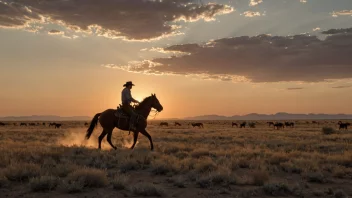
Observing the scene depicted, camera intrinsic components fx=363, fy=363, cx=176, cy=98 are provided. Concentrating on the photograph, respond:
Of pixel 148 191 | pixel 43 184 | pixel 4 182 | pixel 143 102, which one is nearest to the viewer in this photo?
pixel 148 191

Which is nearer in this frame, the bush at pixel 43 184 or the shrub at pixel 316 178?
the bush at pixel 43 184

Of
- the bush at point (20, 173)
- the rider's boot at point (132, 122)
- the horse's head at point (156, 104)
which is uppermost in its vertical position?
the horse's head at point (156, 104)

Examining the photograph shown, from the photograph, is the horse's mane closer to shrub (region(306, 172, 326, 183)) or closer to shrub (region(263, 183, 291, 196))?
shrub (region(306, 172, 326, 183))

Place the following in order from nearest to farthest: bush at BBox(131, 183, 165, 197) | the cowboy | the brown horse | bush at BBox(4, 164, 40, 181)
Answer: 1. bush at BBox(131, 183, 165, 197)
2. bush at BBox(4, 164, 40, 181)
3. the cowboy
4. the brown horse

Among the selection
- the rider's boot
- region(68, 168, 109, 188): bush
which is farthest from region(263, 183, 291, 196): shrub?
the rider's boot

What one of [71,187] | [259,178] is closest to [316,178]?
[259,178]

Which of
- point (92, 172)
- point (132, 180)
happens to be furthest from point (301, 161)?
point (92, 172)

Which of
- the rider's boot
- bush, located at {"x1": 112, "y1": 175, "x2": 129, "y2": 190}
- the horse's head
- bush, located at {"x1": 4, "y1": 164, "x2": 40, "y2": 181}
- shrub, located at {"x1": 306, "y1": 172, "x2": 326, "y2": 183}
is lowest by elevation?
shrub, located at {"x1": 306, "y1": 172, "x2": 326, "y2": 183}

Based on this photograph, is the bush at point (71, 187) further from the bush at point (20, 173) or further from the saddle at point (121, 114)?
the saddle at point (121, 114)

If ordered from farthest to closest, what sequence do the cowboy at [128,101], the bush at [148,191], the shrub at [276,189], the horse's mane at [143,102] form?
the horse's mane at [143,102], the cowboy at [128,101], the shrub at [276,189], the bush at [148,191]

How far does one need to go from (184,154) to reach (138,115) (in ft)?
9.84

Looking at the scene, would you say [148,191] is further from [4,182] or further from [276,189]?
[4,182]

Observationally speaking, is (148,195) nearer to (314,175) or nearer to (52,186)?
(52,186)

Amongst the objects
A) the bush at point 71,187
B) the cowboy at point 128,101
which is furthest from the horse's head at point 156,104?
the bush at point 71,187
